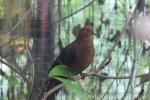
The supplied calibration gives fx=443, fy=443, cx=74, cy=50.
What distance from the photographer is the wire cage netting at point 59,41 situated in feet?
7.19

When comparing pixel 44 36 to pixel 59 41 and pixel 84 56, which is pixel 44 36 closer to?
pixel 59 41

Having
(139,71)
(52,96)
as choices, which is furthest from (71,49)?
(139,71)

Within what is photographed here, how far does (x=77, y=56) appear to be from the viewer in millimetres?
2207

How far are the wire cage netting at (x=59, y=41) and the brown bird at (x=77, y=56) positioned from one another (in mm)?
79

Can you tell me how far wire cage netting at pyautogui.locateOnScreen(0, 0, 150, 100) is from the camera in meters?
2.19

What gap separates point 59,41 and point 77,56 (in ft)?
0.56

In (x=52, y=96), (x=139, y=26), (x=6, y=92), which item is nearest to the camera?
(x=139, y=26)

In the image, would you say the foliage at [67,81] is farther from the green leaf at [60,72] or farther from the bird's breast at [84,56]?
the bird's breast at [84,56]

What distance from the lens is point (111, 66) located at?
2428 mm

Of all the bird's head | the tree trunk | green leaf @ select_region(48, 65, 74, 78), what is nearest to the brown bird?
the bird's head

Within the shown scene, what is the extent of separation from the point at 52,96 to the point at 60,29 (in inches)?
15.0

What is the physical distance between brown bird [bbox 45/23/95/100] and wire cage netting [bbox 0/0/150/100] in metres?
0.08

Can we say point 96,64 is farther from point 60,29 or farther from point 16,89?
point 16,89

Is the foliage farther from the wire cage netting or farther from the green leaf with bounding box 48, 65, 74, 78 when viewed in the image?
the wire cage netting
